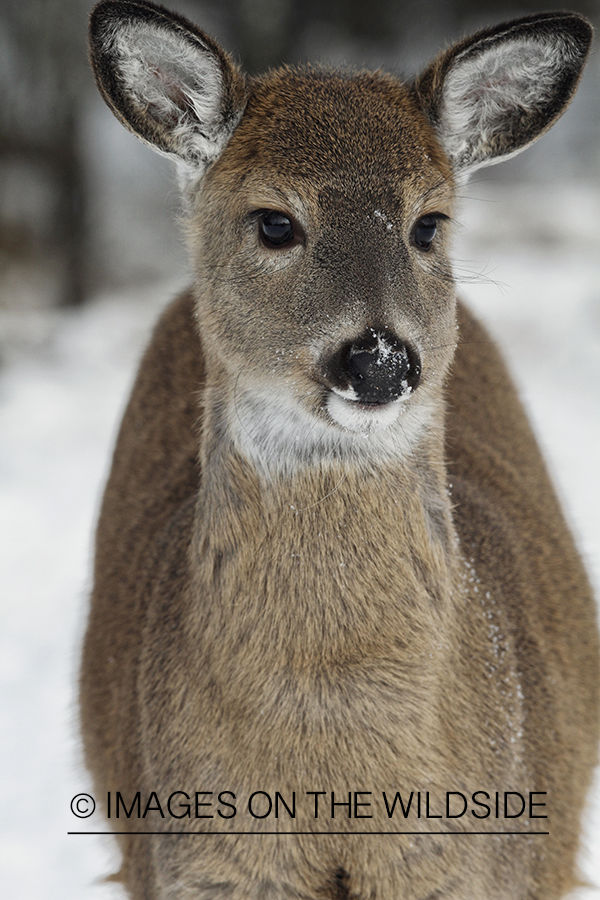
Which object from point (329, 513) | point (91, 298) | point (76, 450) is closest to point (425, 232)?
point (329, 513)

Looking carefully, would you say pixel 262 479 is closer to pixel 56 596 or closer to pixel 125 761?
pixel 125 761

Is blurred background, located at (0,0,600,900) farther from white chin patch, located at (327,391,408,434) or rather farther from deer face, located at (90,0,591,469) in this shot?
white chin patch, located at (327,391,408,434)

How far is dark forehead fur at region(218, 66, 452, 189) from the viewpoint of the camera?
2.51 metres

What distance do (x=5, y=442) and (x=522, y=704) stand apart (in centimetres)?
494

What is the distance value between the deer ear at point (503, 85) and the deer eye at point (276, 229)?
0.60 metres

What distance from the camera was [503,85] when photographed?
2.93 m

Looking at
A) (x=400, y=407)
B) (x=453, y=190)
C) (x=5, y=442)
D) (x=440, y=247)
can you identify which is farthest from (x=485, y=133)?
(x=5, y=442)

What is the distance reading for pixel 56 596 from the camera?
5.76 meters

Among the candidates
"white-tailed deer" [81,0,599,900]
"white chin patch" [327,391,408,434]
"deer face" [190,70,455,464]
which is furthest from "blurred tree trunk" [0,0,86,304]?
"white chin patch" [327,391,408,434]

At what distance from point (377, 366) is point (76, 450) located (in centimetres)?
518

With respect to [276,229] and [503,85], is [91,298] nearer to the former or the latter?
[503,85]

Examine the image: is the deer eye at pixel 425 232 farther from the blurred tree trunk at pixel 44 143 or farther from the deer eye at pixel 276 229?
the blurred tree trunk at pixel 44 143

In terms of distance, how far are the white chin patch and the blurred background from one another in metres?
0.95

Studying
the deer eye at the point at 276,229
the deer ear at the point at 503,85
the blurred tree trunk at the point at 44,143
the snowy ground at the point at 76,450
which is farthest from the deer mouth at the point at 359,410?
the blurred tree trunk at the point at 44,143
